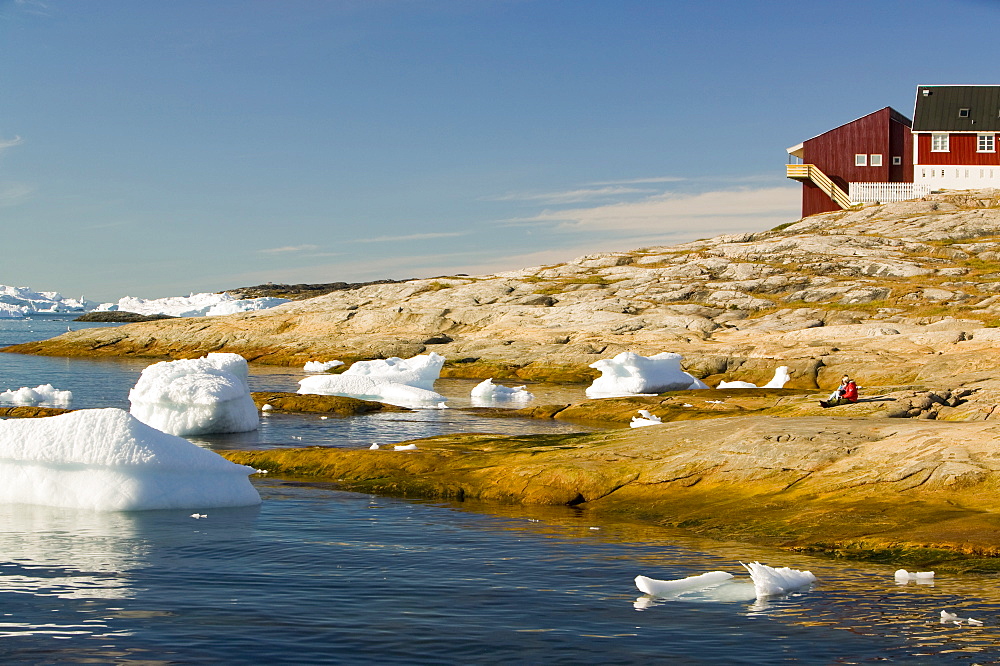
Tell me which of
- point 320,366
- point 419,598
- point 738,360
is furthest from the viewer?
point 320,366

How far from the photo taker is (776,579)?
560 inches

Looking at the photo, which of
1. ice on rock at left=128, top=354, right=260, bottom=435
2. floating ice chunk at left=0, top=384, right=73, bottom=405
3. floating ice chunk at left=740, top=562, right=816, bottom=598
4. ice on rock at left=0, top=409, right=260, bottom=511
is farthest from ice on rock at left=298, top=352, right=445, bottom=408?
floating ice chunk at left=740, top=562, right=816, bottom=598

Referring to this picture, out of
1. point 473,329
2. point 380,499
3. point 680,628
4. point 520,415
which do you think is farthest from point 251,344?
point 680,628

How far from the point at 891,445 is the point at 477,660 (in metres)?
13.3

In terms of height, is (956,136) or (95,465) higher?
(956,136)

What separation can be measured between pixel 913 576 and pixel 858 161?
86.0 m

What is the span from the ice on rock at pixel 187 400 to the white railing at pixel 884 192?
3027 inches

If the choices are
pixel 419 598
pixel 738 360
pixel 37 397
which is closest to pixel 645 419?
pixel 738 360

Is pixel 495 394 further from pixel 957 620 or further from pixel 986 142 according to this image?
pixel 986 142

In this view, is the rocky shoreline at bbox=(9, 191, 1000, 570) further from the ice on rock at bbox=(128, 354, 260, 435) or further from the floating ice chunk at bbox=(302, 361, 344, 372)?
the ice on rock at bbox=(128, 354, 260, 435)

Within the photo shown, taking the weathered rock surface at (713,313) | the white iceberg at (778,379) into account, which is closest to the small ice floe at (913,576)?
the weathered rock surface at (713,313)

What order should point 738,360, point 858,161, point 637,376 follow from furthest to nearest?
point 858,161
point 738,360
point 637,376

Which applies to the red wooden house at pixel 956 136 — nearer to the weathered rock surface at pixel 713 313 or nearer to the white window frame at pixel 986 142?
the white window frame at pixel 986 142

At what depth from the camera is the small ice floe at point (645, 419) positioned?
36.1 metres
